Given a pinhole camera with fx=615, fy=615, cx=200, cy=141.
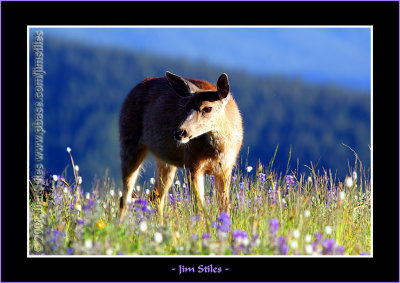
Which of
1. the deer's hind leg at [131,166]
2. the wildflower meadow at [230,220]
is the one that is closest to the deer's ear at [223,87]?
the wildflower meadow at [230,220]

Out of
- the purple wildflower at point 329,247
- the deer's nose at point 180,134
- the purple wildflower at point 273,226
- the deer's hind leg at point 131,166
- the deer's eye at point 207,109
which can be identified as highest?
the deer's eye at point 207,109

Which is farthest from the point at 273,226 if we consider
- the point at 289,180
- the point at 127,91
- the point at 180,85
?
the point at 127,91

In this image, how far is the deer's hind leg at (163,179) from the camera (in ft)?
26.9

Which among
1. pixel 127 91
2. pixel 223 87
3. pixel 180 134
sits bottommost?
pixel 180 134

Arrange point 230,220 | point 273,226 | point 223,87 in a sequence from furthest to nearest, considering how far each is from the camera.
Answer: point 223,87 → point 230,220 → point 273,226

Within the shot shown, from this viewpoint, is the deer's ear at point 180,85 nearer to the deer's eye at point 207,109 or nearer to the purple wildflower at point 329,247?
the deer's eye at point 207,109

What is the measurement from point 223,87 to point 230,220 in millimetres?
1887

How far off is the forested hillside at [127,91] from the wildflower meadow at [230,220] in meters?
29.4

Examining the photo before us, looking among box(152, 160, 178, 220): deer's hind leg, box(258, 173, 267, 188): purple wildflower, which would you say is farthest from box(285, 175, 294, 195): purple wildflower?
box(152, 160, 178, 220): deer's hind leg

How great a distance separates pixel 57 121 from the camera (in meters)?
43.5

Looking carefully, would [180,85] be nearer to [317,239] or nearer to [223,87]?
[223,87]

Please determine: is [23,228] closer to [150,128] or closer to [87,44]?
[150,128]

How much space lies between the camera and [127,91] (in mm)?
50844

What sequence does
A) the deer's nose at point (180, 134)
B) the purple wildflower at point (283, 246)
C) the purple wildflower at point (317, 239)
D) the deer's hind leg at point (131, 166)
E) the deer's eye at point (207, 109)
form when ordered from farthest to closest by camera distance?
the deer's hind leg at point (131, 166)
the deer's eye at point (207, 109)
the deer's nose at point (180, 134)
the purple wildflower at point (317, 239)
the purple wildflower at point (283, 246)
